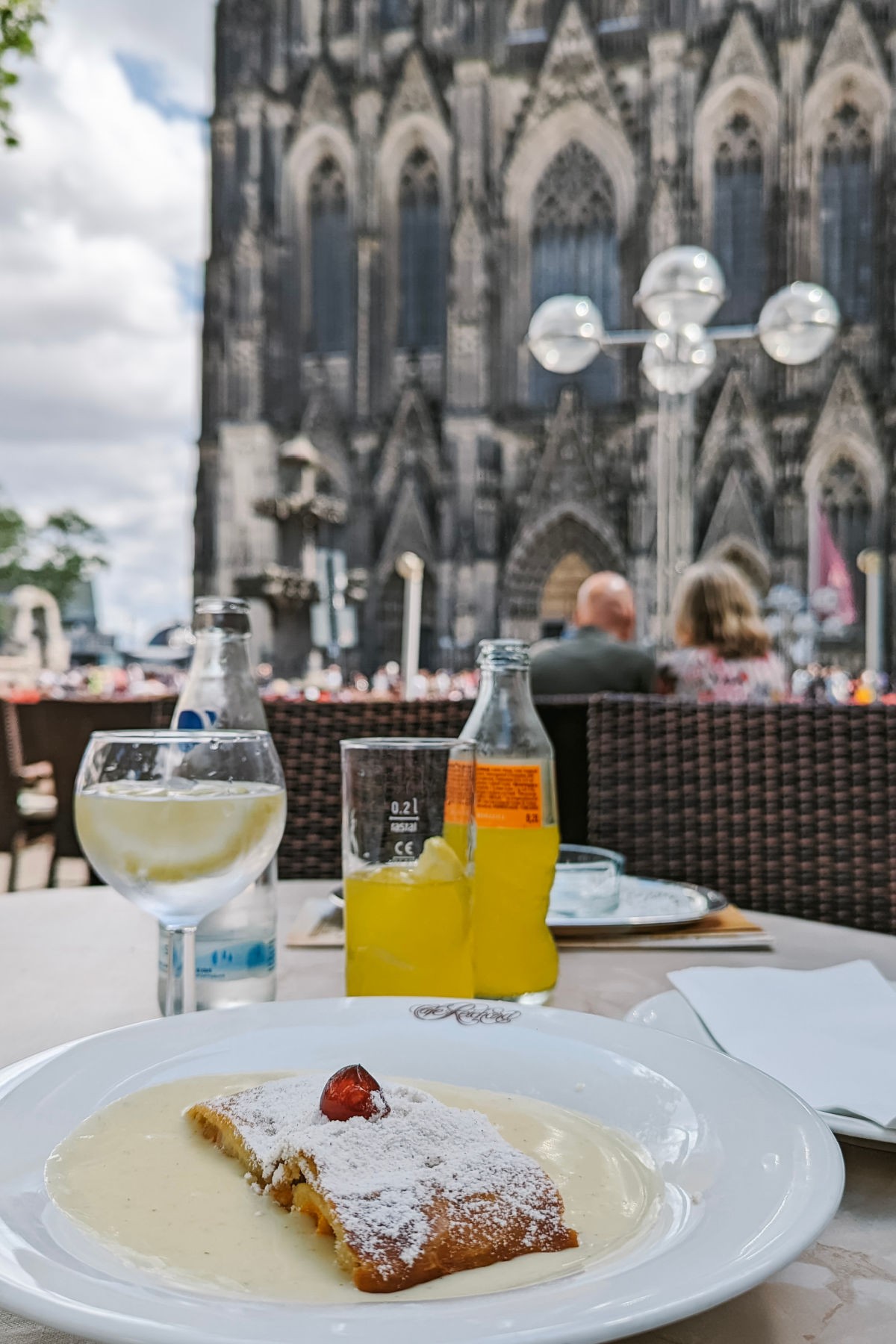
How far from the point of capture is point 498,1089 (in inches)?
26.6

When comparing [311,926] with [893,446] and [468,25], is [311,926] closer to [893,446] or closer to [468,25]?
[893,446]

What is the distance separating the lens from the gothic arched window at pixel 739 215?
745 inches

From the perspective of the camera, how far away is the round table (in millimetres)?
498

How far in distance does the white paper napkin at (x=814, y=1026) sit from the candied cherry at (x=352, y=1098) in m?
0.27

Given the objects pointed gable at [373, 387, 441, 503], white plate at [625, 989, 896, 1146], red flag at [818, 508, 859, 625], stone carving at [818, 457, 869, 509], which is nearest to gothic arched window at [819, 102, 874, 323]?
stone carving at [818, 457, 869, 509]

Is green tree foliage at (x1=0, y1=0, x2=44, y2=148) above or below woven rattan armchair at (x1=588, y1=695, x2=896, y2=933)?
above

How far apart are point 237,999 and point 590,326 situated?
563 cm

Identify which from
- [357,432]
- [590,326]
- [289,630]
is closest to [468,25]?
[357,432]

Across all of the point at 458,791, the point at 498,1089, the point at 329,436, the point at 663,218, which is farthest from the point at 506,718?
the point at 329,436

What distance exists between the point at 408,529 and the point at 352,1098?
18.8 m

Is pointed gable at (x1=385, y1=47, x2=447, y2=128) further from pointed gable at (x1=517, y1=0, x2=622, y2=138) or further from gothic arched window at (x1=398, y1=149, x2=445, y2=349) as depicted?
pointed gable at (x1=517, y1=0, x2=622, y2=138)

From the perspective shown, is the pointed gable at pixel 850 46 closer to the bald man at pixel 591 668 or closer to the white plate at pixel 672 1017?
the bald man at pixel 591 668

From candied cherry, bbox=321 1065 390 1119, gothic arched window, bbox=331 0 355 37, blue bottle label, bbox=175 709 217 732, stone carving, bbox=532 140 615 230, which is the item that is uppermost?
gothic arched window, bbox=331 0 355 37

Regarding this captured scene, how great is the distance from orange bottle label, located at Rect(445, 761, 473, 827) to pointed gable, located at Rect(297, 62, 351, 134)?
21.7 metres
